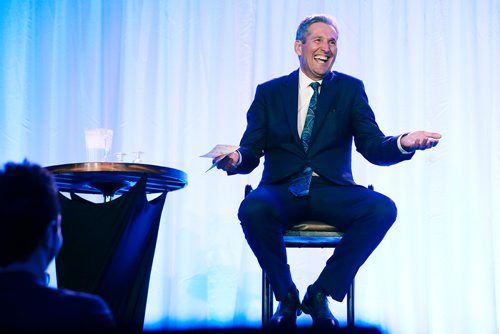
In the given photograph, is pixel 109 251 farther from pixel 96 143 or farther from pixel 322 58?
pixel 322 58

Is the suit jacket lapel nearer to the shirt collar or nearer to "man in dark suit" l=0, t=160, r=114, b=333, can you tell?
the shirt collar

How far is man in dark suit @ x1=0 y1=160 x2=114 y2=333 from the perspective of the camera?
1217 millimetres

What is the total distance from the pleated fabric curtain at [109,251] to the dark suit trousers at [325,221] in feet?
1.43

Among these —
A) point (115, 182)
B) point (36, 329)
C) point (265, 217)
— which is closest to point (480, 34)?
point (265, 217)

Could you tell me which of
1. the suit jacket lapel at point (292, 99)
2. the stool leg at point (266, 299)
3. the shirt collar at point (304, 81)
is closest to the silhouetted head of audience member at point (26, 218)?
the stool leg at point (266, 299)

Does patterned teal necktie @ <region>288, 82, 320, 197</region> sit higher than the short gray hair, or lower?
lower

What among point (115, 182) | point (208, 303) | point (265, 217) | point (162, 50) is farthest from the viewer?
point (162, 50)

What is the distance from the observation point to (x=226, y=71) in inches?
153

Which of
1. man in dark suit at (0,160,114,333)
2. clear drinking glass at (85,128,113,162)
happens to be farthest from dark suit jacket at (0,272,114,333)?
clear drinking glass at (85,128,113,162)

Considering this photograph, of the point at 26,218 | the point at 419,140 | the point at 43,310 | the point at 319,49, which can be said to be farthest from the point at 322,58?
the point at 43,310

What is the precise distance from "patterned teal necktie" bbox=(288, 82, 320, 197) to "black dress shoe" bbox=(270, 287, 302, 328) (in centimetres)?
42

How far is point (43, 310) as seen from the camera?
123 cm

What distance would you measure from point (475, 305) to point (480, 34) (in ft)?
4.93

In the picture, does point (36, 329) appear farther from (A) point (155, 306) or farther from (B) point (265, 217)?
(A) point (155, 306)
